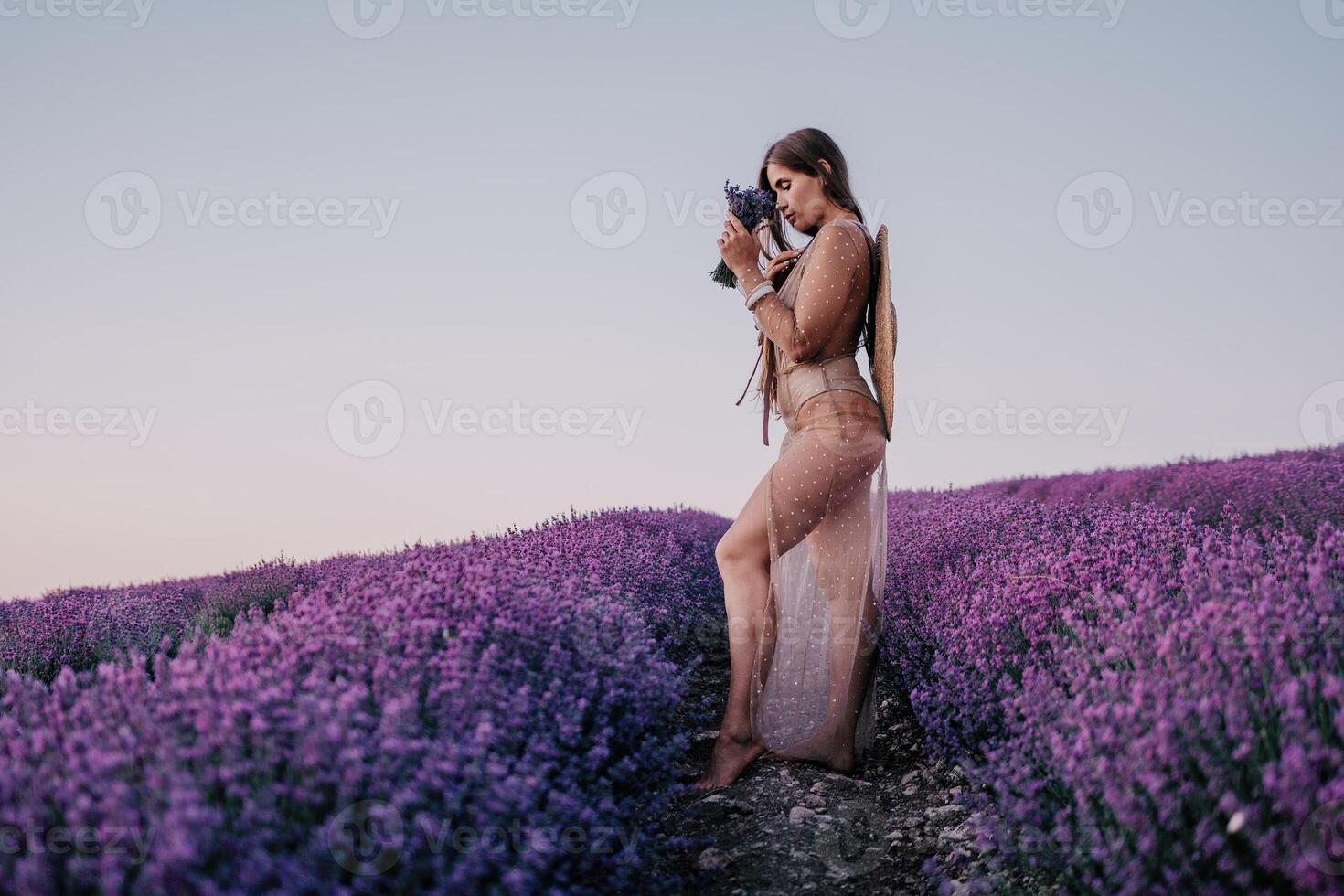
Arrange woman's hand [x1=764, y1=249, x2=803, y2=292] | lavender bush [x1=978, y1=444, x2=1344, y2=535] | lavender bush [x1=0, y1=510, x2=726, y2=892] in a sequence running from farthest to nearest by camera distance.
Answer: lavender bush [x1=978, y1=444, x2=1344, y2=535], woman's hand [x1=764, y1=249, x2=803, y2=292], lavender bush [x1=0, y1=510, x2=726, y2=892]

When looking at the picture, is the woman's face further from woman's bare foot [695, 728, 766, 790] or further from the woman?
woman's bare foot [695, 728, 766, 790]

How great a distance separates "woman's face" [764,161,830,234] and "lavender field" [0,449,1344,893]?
166 cm

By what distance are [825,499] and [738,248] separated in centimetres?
103

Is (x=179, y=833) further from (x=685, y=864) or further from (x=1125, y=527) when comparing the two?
(x=1125, y=527)

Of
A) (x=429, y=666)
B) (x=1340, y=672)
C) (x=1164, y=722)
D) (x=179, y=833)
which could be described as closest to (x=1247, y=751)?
(x=1164, y=722)

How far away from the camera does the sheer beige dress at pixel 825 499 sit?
11.1 feet

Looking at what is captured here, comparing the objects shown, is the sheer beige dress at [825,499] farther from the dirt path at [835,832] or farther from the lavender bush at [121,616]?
the lavender bush at [121,616]

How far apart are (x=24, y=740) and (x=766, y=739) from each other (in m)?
2.51

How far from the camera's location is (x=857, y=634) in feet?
12.0

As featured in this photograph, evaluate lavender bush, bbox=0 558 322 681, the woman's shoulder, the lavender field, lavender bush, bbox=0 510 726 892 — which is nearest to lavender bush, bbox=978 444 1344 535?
the lavender field

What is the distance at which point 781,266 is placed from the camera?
3893mm

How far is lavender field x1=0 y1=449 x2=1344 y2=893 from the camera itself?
167 centimetres

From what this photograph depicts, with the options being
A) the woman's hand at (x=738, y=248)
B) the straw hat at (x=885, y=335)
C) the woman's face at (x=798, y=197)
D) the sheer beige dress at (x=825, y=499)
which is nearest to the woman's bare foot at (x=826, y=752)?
the sheer beige dress at (x=825, y=499)

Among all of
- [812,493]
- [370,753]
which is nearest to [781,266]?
[812,493]
